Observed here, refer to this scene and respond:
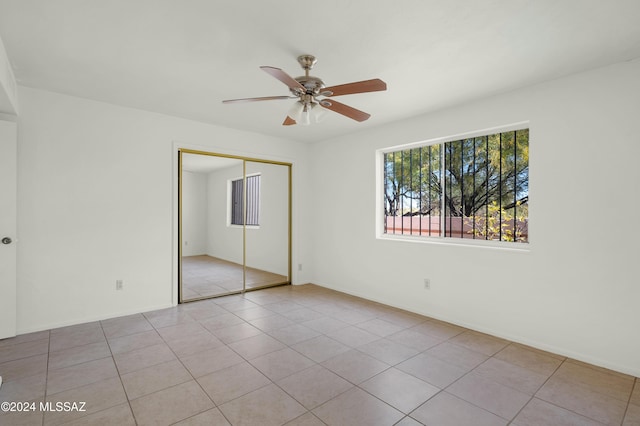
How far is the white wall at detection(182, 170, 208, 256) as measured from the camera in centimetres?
428

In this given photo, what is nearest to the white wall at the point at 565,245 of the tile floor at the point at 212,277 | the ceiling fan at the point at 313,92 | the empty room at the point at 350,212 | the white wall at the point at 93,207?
the empty room at the point at 350,212

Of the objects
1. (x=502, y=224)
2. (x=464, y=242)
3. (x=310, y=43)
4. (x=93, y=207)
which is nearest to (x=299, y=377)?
(x=464, y=242)

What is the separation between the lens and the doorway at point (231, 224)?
4320mm

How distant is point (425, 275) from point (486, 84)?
2.19 metres

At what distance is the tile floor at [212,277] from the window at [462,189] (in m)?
2.22

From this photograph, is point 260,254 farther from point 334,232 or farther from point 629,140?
point 629,140

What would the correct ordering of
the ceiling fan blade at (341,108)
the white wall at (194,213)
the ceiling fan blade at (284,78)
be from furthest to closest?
the white wall at (194,213)
the ceiling fan blade at (341,108)
the ceiling fan blade at (284,78)

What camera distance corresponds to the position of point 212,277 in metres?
4.66

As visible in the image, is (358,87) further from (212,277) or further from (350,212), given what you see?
Result: (212,277)

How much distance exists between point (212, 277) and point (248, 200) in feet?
4.19

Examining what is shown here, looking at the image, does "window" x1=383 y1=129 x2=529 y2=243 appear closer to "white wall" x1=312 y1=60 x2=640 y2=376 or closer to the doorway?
"white wall" x1=312 y1=60 x2=640 y2=376

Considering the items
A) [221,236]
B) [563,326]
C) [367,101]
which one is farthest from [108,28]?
[563,326]

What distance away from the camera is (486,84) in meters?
2.99

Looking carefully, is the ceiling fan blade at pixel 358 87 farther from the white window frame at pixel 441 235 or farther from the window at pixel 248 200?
Result: the window at pixel 248 200
